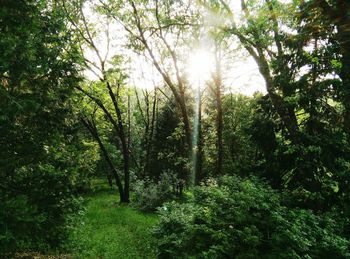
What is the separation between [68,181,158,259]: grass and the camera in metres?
11.1

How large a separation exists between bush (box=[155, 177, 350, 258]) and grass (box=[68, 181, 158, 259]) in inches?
90.0

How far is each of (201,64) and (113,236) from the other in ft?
44.2

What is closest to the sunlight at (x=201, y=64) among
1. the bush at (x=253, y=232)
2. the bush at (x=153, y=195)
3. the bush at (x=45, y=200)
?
the bush at (x=153, y=195)

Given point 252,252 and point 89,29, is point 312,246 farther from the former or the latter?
point 89,29

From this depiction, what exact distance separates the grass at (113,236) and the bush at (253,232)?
7.50 ft

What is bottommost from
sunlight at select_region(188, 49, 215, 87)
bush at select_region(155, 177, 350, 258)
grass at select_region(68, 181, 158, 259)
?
grass at select_region(68, 181, 158, 259)

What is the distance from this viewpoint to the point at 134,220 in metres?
17.2

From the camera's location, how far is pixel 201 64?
22156mm

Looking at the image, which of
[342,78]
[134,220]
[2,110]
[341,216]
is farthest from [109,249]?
[342,78]

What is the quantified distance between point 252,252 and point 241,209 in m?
1.30

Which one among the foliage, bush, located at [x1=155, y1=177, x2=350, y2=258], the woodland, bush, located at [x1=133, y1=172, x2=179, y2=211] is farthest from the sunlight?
the foliage

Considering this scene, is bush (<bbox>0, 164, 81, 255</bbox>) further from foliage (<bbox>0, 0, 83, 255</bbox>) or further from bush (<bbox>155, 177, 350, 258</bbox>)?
bush (<bbox>155, 177, 350, 258</bbox>)

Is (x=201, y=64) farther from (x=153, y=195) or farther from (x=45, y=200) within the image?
(x=45, y=200)

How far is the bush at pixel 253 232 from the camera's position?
24.1ft
